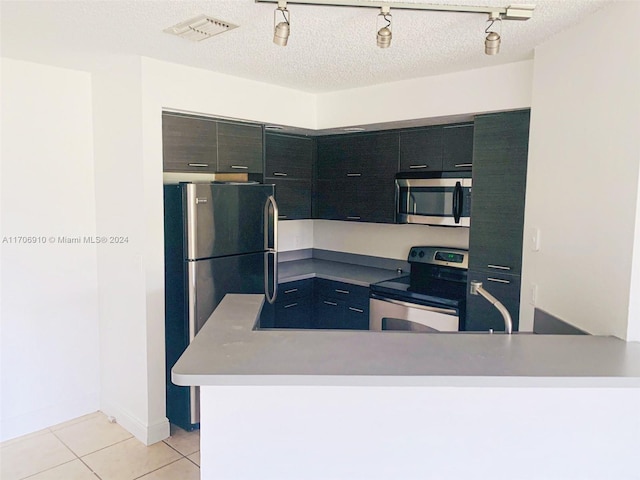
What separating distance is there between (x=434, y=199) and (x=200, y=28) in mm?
1989

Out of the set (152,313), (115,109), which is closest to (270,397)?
(152,313)

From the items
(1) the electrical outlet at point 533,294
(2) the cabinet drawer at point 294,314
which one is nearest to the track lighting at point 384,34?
(1) the electrical outlet at point 533,294

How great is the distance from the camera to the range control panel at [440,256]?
377cm

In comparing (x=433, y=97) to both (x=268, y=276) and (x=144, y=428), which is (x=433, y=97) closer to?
(x=268, y=276)

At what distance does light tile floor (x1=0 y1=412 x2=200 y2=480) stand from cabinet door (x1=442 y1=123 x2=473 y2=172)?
2.55 meters

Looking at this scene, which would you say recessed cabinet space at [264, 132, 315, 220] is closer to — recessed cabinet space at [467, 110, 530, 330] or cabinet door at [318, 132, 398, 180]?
cabinet door at [318, 132, 398, 180]

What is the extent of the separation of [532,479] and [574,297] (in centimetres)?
91

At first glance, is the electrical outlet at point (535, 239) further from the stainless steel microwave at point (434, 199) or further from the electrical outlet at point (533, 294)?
the stainless steel microwave at point (434, 199)

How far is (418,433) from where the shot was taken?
1657 millimetres

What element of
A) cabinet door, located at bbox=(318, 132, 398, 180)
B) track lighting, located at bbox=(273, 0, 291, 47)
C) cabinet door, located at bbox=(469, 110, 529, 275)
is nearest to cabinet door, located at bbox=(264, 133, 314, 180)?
cabinet door, located at bbox=(318, 132, 398, 180)

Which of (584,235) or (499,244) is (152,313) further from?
(584,235)

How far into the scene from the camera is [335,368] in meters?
1.58

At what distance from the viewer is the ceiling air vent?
7.41 feet

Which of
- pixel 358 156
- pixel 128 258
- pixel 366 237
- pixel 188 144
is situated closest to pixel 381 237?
pixel 366 237
